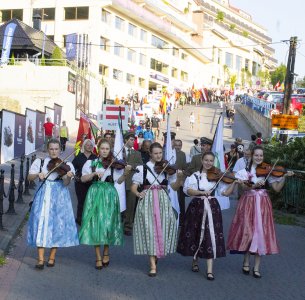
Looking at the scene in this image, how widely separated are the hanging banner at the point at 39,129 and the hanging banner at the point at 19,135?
2888 mm

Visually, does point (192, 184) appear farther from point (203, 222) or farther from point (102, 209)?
point (102, 209)

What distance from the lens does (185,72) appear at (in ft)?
246

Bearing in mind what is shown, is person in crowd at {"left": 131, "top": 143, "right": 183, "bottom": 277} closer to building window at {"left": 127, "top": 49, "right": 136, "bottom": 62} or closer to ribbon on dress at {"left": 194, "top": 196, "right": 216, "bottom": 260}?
ribbon on dress at {"left": 194, "top": 196, "right": 216, "bottom": 260}

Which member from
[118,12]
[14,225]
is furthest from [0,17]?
[14,225]

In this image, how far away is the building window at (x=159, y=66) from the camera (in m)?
63.8

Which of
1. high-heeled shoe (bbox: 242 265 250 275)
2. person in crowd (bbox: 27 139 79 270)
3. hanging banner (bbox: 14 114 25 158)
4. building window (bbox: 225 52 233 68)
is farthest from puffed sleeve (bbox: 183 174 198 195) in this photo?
building window (bbox: 225 52 233 68)

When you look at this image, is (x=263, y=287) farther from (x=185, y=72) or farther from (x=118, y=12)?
(x=185, y=72)

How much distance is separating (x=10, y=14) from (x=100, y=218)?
171 ft

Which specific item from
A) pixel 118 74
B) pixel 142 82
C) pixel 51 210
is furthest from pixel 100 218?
pixel 142 82

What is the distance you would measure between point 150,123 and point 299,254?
2407 cm

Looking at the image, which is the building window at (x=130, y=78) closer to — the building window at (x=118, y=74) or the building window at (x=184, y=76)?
the building window at (x=118, y=74)

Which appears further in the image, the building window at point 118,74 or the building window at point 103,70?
the building window at point 118,74

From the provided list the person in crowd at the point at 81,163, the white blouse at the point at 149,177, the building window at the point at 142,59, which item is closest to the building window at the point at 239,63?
the building window at the point at 142,59

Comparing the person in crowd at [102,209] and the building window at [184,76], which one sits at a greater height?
the building window at [184,76]
